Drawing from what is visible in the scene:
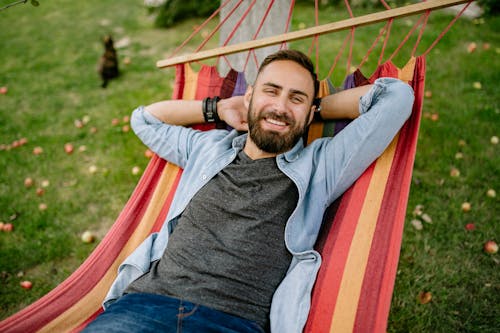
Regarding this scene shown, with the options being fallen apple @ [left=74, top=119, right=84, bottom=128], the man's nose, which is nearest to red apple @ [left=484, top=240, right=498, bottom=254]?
the man's nose

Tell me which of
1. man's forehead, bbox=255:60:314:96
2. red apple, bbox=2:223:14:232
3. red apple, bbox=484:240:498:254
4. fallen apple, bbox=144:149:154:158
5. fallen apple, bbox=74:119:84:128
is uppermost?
man's forehead, bbox=255:60:314:96

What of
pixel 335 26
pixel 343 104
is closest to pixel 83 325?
pixel 343 104

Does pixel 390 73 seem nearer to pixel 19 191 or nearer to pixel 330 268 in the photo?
pixel 330 268

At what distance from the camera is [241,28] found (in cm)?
254

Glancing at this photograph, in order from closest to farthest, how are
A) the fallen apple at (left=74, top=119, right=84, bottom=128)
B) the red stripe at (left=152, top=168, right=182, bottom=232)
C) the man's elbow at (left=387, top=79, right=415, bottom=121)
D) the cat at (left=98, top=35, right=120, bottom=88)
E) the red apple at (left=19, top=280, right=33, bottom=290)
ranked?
the man's elbow at (left=387, top=79, right=415, bottom=121), the red stripe at (left=152, top=168, right=182, bottom=232), the red apple at (left=19, top=280, right=33, bottom=290), the fallen apple at (left=74, top=119, right=84, bottom=128), the cat at (left=98, top=35, right=120, bottom=88)

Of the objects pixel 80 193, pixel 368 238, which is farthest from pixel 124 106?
pixel 368 238

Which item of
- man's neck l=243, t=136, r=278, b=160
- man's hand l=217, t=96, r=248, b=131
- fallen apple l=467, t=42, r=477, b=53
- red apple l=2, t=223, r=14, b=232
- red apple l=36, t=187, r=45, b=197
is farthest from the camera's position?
fallen apple l=467, t=42, r=477, b=53

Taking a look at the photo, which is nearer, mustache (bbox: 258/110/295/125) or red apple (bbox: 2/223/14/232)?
mustache (bbox: 258/110/295/125)

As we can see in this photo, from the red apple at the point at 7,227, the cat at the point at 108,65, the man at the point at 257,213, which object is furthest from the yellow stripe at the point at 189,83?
the cat at the point at 108,65

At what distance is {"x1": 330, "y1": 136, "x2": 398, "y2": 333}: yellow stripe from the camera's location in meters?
1.34

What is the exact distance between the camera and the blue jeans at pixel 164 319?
128cm

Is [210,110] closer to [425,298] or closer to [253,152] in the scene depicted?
[253,152]

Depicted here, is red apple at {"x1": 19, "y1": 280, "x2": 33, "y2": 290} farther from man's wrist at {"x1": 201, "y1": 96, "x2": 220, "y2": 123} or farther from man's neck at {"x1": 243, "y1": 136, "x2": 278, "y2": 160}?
man's neck at {"x1": 243, "y1": 136, "x2": 278, "y2": 160}

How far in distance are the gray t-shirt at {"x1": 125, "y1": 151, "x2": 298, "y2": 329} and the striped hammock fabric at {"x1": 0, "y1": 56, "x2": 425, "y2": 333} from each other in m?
0.21
